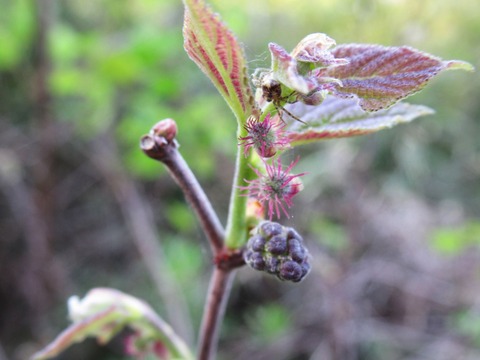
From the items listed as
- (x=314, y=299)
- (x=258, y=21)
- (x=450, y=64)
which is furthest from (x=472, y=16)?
(x=450, y=64)

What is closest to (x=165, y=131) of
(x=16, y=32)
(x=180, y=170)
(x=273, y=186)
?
(x=180, y=170)

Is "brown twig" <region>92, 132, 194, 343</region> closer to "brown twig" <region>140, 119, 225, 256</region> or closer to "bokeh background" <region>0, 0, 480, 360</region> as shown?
"bokeh background" <region>0, 0, 480, 360</region>

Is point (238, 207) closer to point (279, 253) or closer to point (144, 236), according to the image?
point (279, 253)

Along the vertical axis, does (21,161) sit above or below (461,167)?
above

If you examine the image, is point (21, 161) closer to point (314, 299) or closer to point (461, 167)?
point (314, 299)

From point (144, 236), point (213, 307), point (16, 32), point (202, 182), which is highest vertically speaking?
point (16, 32)
